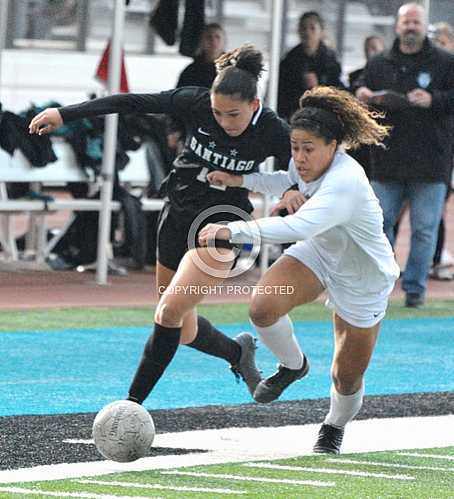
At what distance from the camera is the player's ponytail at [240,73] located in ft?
25.5

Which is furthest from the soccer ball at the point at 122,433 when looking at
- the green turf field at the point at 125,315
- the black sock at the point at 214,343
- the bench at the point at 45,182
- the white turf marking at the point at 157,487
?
the bench at the point at 45,182

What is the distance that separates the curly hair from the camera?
731cm

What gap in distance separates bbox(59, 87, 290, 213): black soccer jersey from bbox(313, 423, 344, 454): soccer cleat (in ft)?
4.59

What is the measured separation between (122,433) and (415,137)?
735 centimetres

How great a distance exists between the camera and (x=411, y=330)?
1280cm

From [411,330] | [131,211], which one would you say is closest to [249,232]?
[411,330]

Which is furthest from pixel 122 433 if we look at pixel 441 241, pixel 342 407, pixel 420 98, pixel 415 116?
pixel 441 241

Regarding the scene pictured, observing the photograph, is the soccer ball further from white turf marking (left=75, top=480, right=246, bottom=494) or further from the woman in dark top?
the woman in dark top

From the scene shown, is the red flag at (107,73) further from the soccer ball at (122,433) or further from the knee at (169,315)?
the soccer ball at (122,433)

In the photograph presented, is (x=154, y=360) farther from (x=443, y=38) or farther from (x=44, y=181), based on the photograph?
(x=443, y=38)

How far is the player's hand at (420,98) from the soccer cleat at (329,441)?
6247 mm

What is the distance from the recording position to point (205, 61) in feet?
49.0

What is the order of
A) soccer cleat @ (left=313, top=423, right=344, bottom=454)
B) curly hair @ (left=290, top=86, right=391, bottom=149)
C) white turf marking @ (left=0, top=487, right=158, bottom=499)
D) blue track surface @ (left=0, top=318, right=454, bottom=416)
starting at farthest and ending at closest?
blue track surface @ (left=0, top=318, right=454, bottom=416) < soccer cleat @ (left=313, top=423, right=344, bottom=454) < curly hair @ (left=290, top=86, right=391, bottom=149) < white turf marking @ (left=0, top=487, right=158, bottom=499)

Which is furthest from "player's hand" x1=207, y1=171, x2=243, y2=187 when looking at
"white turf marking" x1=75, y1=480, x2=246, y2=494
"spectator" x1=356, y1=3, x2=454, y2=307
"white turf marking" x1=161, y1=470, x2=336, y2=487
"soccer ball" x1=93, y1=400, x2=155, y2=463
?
"spectator" x1=356, y1=3, x2=454, y2=307
